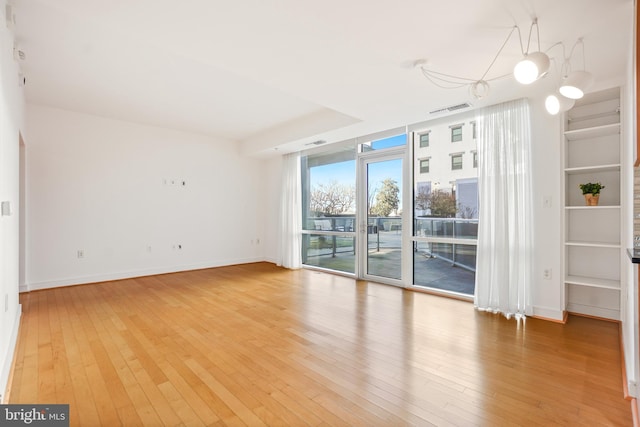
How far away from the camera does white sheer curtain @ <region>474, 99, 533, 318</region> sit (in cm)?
366

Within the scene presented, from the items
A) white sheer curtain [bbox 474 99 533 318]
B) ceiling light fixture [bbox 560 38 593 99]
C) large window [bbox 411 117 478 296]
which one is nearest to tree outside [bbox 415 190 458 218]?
large window [bbox 411 117 478 296]

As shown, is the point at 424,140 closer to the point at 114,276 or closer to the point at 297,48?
the point at 297,48

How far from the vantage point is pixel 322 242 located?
6.68 meters

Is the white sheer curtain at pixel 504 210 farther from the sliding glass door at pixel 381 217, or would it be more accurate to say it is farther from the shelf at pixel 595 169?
the sliding glass door at pixel 381 217

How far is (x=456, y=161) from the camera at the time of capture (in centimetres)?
452

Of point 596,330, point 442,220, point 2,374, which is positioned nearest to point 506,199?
point 442,220

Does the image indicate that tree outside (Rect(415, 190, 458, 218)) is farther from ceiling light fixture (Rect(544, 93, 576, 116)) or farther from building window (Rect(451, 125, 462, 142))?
ceiling light fixture (Rect(544, 93, 576, 116))

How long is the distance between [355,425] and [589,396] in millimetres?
1706

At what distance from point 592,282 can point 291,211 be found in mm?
5232

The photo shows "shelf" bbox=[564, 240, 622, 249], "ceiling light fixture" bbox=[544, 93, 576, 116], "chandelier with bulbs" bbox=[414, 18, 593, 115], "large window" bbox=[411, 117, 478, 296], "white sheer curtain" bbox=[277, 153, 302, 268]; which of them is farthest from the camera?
"white sheer curtain" bbox=[277, 153, 302, 268]

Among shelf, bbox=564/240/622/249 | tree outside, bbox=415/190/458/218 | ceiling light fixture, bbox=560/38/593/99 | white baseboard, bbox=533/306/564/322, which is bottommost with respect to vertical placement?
white baseboard, bbox=533/306/564/322

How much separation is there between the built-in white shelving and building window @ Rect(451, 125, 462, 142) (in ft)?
4.10

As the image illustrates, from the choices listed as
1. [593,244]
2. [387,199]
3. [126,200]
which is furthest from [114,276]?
[593,244]

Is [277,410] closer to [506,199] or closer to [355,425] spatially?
[355,425]
